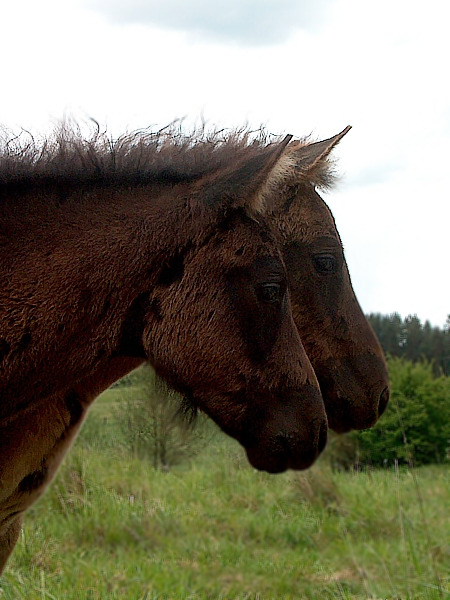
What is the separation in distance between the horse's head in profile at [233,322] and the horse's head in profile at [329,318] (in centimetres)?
74

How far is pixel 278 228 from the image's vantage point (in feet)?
11.0

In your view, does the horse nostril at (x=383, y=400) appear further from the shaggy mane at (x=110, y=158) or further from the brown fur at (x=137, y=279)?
the shaggy mane at (x=110, y=158)

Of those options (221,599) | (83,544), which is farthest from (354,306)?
(83,544)

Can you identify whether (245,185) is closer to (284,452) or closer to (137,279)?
(137,279)

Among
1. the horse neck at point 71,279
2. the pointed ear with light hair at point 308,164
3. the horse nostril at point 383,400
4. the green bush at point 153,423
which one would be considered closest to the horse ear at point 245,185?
the horse neck at point 71,279

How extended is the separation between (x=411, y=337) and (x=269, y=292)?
4.90 m

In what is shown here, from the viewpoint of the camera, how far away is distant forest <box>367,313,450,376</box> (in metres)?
6.46

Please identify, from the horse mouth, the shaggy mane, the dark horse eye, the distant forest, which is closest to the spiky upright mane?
the shaggy mane

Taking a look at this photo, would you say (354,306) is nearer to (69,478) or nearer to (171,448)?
(69,478)

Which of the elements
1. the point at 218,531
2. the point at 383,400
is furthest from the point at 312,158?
the point at 218,531

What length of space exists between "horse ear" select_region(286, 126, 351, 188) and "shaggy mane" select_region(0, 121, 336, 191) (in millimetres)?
432

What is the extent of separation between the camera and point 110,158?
2.58 metres

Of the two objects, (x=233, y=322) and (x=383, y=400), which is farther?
(x=383, y=400)

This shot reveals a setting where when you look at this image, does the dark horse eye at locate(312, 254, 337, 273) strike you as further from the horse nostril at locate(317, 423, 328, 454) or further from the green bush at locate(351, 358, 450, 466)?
the green bush at locate(351, 358, 450, 466)
